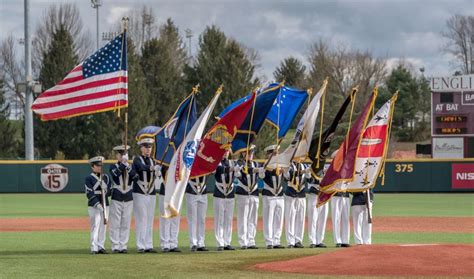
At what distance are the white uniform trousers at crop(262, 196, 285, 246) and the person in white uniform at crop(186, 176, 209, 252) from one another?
146cm

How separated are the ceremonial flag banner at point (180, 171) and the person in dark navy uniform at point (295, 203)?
267cm

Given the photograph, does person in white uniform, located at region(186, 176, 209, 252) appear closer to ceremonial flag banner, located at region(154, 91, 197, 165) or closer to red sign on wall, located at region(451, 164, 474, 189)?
ceremonial flag banner, located at region(154, 91, 197, 165)

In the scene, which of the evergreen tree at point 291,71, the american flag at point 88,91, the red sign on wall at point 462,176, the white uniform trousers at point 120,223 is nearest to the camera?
the white uniform trousers at point 120,223

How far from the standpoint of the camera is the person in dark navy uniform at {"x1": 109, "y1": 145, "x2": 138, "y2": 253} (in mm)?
19078

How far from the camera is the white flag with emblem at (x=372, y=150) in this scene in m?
19.1

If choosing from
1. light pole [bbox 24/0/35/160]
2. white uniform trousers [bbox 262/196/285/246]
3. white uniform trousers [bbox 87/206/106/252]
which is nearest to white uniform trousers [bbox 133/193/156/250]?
white uniform trousers [bbox 87/206/106/252]

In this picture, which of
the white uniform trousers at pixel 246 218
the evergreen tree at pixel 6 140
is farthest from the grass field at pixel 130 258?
the evergreen tree at pixel 6 140

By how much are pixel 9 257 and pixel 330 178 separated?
652 cm

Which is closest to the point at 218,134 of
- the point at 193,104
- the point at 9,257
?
the point at 193,104

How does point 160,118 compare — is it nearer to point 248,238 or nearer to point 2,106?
point 2,106

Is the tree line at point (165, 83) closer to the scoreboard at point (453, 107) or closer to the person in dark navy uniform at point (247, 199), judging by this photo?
the scoreboard at point (453, 107)

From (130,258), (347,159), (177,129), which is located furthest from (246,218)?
(130,258)

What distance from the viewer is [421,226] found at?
26891 millimetres

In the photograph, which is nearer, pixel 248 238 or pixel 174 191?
pixel 174 191
